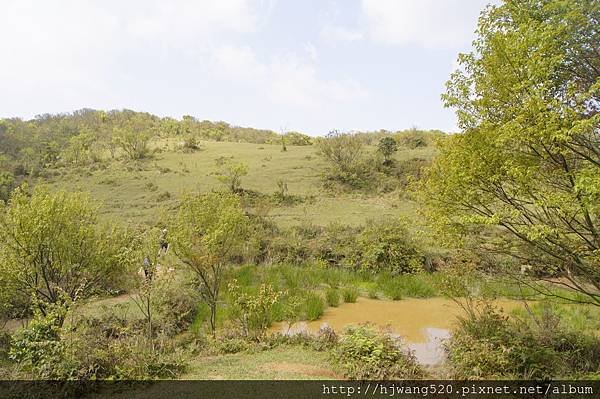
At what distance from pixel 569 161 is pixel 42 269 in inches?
505

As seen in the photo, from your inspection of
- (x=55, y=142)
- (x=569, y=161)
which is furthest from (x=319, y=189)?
(x=55, y=142)

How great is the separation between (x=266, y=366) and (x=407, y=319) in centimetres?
683

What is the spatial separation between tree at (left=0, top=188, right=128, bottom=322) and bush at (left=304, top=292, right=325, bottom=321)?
596cm

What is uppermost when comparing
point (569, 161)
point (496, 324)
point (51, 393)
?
point (569, 161)

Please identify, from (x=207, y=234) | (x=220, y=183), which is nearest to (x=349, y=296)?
(x=207, y=234)

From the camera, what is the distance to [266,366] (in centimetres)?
851

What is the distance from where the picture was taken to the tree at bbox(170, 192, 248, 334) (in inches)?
471

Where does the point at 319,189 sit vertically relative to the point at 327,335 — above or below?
above

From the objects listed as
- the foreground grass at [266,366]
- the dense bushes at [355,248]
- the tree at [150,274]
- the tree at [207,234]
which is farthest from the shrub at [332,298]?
the tree at [150,274]

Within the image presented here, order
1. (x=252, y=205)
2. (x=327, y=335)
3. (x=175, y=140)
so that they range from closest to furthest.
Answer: (x=327, y=335)
(x=252, y=205)
(x=175, y=140)

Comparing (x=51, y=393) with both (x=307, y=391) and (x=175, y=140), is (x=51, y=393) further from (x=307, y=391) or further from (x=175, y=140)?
(x=175, y=140)

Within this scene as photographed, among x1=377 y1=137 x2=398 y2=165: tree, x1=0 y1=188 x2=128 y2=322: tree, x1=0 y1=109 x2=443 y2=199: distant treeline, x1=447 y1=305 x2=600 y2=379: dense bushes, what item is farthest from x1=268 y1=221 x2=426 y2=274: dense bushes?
x1=0 y1=109 x2=443 y2=199: distant treeline

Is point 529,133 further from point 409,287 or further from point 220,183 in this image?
point 220,183

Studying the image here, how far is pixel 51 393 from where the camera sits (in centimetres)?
733
